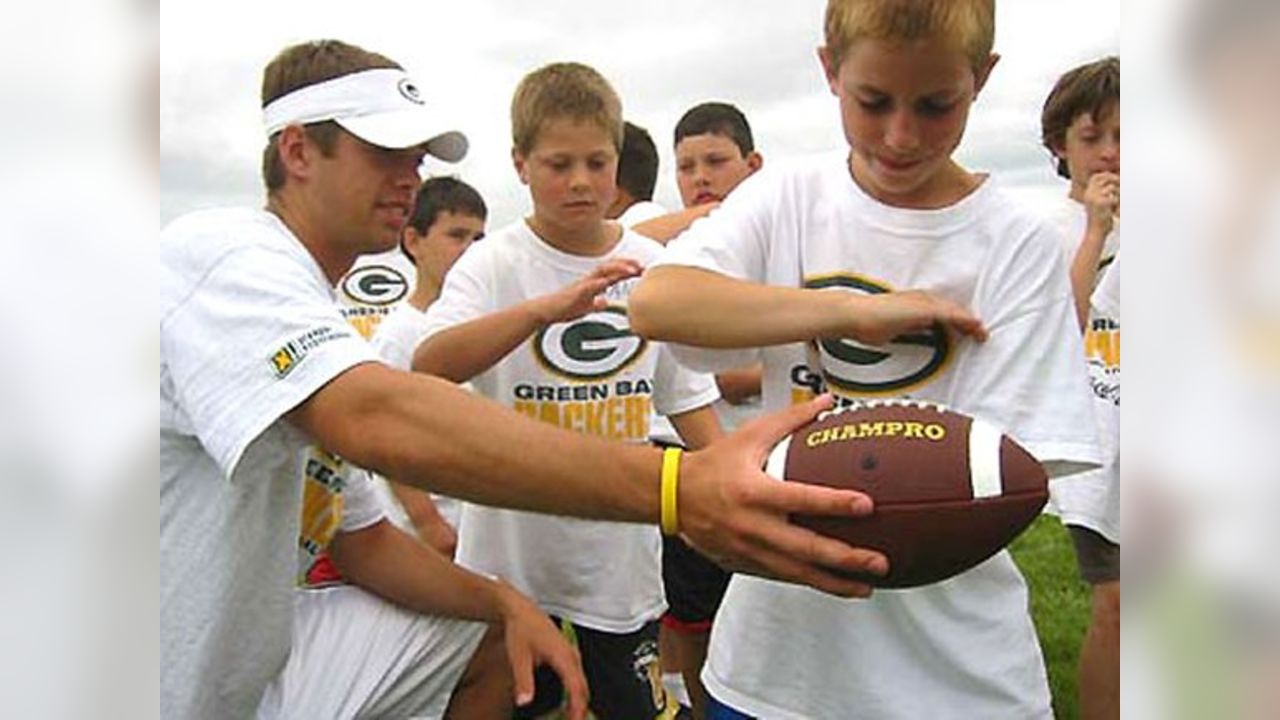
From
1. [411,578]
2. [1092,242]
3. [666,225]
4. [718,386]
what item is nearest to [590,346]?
[718,386]

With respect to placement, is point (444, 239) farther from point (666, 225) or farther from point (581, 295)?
point (581, 295)

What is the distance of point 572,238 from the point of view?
270cm

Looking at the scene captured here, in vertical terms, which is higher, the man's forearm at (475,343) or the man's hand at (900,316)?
the man's hand at (900,316)

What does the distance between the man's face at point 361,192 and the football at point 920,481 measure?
80cm

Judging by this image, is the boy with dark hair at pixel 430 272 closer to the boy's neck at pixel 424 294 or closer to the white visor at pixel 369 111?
the boy's neck at pixel 424 294

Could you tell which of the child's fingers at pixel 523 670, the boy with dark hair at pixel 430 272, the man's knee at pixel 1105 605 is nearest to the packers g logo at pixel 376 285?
the boy with dark hair at pixel 430 272

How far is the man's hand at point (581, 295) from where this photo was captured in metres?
2.39

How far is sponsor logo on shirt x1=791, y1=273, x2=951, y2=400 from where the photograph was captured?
1750 millimetres

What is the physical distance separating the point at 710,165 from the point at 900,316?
201 centimetres

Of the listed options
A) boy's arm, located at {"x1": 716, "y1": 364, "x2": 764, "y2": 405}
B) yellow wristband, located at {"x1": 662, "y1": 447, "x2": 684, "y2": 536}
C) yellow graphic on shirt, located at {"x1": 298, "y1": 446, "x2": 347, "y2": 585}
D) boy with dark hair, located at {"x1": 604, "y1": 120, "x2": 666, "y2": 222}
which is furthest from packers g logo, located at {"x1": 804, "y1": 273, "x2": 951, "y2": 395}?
boy with dark hair, located at {"x1": 604, "y1": 120, "x2": 666, "y2": 222}

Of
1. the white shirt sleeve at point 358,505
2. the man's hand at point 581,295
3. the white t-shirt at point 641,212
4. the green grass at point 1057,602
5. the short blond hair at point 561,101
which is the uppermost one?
the short blond hair at point 561,101
